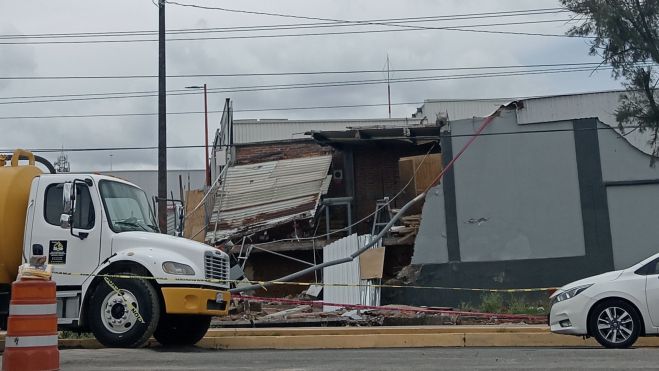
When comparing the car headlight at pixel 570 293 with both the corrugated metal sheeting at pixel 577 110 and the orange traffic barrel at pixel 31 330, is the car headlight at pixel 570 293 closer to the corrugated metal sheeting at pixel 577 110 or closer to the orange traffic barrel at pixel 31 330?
the orange traffic barrel at pixel 31 330

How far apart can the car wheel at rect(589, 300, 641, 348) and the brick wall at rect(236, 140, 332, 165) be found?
16.1 meters

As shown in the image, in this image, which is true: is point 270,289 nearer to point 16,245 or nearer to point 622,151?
point 622,151

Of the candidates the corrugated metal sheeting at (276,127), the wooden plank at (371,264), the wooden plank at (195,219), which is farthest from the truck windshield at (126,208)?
the corrugated metal sheeting at (276,127)

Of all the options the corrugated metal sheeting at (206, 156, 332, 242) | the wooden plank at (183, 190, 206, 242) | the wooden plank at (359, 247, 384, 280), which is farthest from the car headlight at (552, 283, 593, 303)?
the wooden plank at (183, 190, 206, 242)

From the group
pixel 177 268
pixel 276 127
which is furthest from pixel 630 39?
pixel 276 127

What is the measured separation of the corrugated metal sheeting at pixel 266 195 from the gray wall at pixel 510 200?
4.12 meters

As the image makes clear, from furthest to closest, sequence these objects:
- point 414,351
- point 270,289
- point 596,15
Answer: point 270,289
point 596,15
point 414,351

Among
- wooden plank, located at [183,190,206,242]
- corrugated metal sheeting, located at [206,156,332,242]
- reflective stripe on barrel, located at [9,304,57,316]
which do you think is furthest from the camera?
wooden plank, located at [183,190,206,242]

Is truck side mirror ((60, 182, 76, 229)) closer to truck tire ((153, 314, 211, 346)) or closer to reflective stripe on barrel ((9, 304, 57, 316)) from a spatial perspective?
truck tire ((153, 314, 211, 346))

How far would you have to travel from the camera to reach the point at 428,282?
21812 mm

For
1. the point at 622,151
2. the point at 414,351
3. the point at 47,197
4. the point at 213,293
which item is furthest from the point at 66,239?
the point at 622,151

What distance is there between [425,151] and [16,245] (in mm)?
16373

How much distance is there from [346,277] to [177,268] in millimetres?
11368

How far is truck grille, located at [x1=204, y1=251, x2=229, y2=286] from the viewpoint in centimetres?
1154
